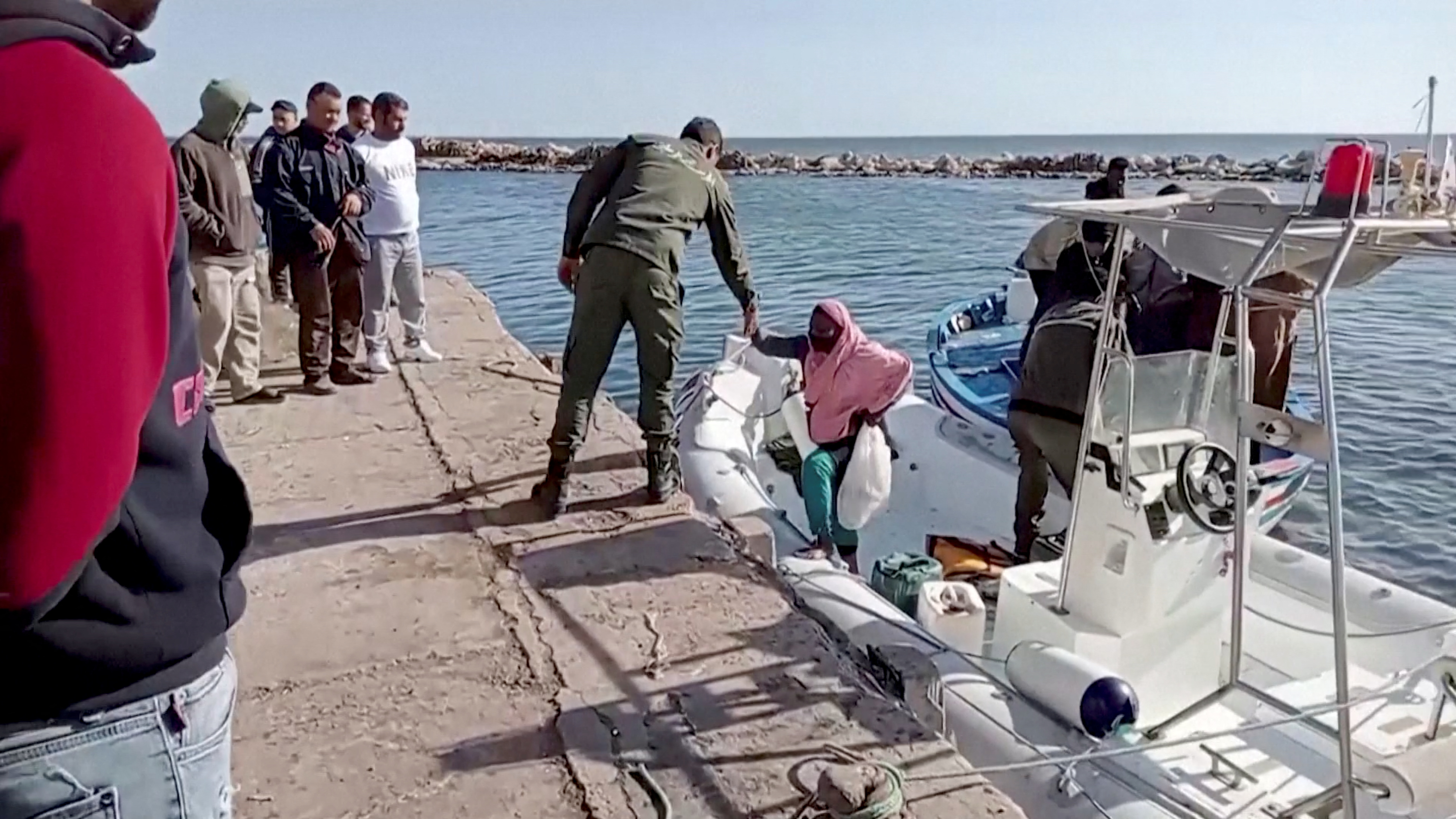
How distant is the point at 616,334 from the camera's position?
4.26 meters

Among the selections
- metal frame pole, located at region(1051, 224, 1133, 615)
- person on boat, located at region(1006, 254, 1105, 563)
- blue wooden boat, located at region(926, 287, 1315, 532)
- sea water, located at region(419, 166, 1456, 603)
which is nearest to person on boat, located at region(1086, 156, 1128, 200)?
person on boat, located at region(1006, 254, 1105, 563)

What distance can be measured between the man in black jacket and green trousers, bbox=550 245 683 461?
6.67 ft

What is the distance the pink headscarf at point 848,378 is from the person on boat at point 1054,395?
65cm

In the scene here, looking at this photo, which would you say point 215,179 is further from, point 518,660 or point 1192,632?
point 1192,632

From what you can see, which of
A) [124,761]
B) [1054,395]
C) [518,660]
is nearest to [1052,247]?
[1054,395]

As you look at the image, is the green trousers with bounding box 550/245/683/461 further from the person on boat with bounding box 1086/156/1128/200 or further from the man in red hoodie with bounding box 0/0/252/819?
the person on boat with bounding box 1086/156/1128/200

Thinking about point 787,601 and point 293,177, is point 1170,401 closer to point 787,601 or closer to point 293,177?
point 787,601

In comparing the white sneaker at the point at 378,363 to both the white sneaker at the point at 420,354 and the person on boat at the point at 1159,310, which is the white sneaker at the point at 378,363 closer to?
the white sneaker at the point at 420,354

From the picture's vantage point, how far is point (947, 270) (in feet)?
77.7

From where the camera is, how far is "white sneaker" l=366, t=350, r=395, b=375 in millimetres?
6316

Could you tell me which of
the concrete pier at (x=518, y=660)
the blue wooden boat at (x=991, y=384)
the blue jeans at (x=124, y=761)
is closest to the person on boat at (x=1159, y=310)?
the blue wooden boat at (x=991, y=384)

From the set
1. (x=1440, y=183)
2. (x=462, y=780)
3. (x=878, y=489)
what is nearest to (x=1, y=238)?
(x=462, y=780)

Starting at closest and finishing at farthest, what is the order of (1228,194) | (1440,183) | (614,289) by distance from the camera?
1. (1440,183)
2. (614,289)
3. (1228,194)

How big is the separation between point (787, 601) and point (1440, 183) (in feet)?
7.56
